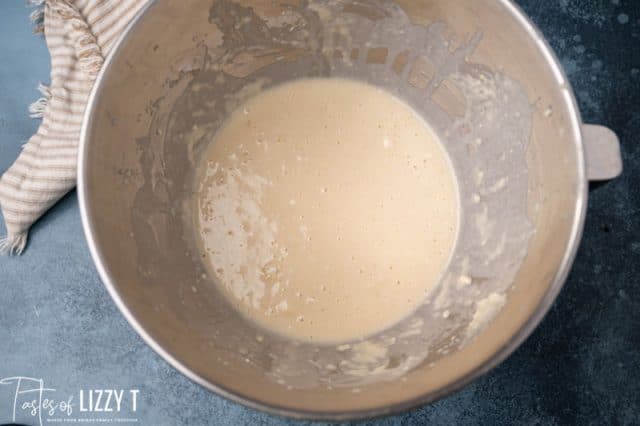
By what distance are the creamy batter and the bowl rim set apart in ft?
1.15

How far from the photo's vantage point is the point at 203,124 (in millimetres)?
1277

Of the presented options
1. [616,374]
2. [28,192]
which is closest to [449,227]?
[616,374]

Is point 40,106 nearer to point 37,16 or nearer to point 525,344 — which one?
→ point 37,16

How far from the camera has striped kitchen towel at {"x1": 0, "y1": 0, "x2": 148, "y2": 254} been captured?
1269 mm

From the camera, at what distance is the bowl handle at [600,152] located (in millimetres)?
931

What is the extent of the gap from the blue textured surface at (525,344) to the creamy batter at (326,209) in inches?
9.6

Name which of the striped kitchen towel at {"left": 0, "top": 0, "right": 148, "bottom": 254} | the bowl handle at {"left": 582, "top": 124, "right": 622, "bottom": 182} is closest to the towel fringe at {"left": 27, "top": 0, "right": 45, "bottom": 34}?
the striped kitchen towel at {"left": 0, "top": 0, "right": 148, "bottom": 254}

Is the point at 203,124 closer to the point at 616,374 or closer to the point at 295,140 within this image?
the point at 295,140

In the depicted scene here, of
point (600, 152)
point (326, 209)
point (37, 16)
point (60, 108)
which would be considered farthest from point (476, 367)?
point (37, 16)

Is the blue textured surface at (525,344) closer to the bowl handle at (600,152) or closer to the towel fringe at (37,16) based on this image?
the towel fringe at (37,16)

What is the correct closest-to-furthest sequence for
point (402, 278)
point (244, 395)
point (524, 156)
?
point (244, 395)
point (524, 156)
point (402, 278)

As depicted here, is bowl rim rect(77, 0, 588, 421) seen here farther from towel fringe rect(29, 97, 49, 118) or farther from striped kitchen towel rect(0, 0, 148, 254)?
towel fringe rect(29, 97, 49, 118)

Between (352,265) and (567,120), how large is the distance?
20.5 inches

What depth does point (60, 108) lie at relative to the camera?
4.24ft
